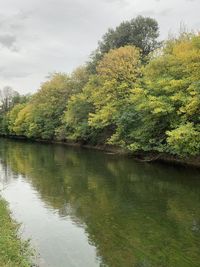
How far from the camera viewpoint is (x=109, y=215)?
696 inches

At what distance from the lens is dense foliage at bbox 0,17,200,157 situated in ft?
100

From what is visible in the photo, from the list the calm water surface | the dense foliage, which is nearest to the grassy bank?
the calm water surface

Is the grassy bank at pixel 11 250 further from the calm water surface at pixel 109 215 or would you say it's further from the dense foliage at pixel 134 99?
the dense foliage at pixel 134 99

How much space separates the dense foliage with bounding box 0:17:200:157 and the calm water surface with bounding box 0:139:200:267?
414 centimetres

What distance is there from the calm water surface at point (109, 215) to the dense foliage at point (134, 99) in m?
4.14

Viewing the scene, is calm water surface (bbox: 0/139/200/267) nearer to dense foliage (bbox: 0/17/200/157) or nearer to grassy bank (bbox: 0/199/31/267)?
grassy bank (bbox: 0/199/31/267)

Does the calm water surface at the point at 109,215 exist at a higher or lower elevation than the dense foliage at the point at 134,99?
lower

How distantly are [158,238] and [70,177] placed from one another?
15.0 metres

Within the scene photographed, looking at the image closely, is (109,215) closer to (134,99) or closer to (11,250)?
(11,250)

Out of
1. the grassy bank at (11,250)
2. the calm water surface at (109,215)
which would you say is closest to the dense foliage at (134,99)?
the calm water surface at (109,215)

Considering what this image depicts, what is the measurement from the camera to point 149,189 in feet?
78.5

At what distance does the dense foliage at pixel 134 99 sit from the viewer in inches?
1201

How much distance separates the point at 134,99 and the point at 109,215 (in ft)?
66.4

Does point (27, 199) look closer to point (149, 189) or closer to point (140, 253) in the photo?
point (149, 189)
